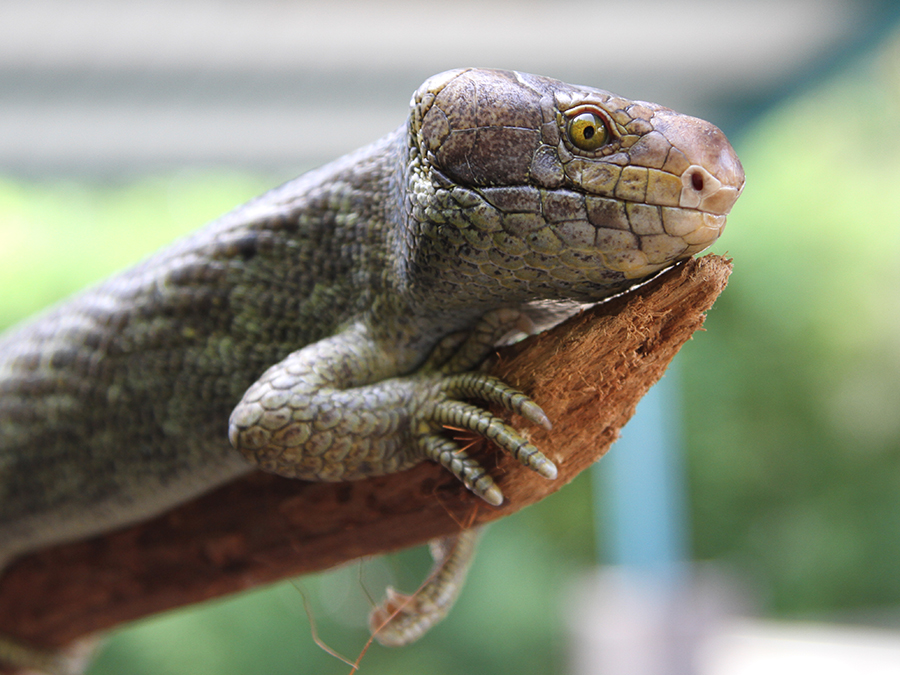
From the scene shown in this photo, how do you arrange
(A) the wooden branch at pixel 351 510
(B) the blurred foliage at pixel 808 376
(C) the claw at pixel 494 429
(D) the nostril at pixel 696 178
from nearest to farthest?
(D) the nostril at pixel 696 178 → (C) the claw at pixel 494 429 → (A) the wooden branch at pixel 351 510 → (B) the blurred foliage at pixel 808 376

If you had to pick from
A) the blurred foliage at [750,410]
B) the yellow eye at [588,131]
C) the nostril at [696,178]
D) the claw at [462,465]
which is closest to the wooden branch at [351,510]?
the claw at [462,465]

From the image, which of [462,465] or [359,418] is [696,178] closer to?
[462,465]

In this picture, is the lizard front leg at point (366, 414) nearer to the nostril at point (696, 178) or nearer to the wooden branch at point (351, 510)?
the wooden branch at point (351, 510)

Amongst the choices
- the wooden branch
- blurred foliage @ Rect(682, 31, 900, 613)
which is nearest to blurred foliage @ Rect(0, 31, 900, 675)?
blurred foliage @ Rect(682, 31, 900, 613)

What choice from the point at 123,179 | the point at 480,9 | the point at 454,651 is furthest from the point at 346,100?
the point at 454,651

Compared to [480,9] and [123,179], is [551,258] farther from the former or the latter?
[123,179]

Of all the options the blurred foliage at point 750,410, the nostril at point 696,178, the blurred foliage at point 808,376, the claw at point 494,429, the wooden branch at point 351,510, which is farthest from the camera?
the blurred foliage at point 808,376
